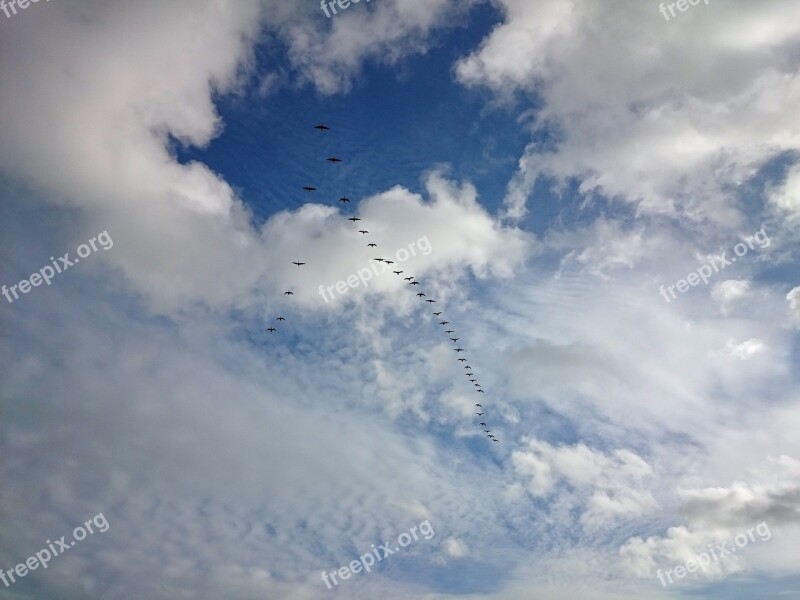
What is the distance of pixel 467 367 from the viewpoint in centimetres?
19275

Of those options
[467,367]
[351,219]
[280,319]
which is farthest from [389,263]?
[467,367]

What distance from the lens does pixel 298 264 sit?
152 m

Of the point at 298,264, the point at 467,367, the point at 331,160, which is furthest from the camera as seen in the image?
the point at 467,367

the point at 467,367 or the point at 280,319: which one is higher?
the point at 280,319

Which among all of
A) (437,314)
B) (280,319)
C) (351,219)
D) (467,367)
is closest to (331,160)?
(351,219)

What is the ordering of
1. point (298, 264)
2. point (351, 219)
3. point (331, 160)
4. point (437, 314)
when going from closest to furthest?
1. point (331, 160)
2. point (351, 219)
3. point (298, 264)
4. point (437, 314)

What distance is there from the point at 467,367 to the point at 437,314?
3303 centimetres

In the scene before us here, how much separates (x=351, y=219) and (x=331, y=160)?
18278mm

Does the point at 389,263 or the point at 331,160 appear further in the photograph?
the point at 389,263

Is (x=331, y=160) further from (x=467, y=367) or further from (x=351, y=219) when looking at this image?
(x=467, y=367)

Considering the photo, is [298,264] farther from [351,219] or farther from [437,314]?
[437,314]

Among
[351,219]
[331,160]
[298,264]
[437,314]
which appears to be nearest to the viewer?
[331,160]

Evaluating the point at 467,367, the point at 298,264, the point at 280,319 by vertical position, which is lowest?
the point at 467,367

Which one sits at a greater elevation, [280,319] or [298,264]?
Answer: [298,264]
